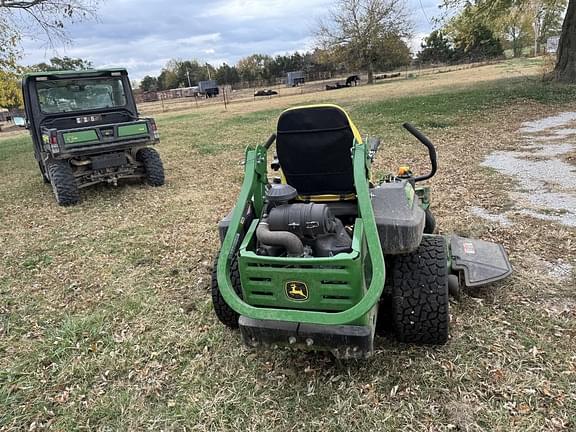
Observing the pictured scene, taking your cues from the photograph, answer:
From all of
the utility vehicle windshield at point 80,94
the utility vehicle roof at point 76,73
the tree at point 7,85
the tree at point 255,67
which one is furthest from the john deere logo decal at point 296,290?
the tree at point 255,67

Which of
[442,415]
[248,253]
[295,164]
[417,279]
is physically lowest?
[442,415]

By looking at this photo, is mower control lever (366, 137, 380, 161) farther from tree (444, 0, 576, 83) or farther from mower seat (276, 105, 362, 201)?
tree (444, 0, 576, 83)

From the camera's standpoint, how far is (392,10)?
116 ft

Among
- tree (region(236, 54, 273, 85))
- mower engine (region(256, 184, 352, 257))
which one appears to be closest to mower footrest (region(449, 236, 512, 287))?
mower engine (region(256, 184, 352, 257))

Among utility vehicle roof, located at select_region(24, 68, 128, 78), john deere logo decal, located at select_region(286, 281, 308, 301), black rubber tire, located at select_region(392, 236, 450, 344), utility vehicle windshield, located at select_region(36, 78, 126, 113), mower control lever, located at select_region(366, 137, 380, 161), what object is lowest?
black rubber tire, located at select_region(392, 236, 450, 344)

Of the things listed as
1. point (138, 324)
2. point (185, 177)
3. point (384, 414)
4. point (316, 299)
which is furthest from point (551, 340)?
point (185, 177)

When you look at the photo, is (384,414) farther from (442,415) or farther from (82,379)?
(82,379)

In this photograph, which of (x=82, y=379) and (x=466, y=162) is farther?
(x=466, y=162)

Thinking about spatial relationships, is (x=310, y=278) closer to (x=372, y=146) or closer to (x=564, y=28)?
(x=372, y=146)

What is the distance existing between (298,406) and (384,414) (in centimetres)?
44

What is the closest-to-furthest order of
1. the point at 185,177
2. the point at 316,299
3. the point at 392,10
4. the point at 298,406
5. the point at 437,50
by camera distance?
1. the point at 316,299
2. the point at 298,406
3. the point at 185,177
4. the point at 392,10
5. the point at 437,50

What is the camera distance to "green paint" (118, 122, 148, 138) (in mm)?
6570

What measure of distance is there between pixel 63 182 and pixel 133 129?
1.27 m

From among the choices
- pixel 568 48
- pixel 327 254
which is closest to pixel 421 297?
pixel 327 254
